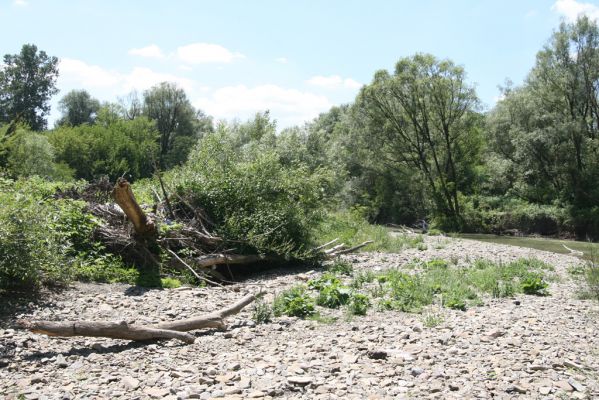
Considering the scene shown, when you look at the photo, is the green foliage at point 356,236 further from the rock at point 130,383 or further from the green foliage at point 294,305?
the rock at point 130,383

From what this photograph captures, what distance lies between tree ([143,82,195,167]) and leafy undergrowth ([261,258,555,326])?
214ft

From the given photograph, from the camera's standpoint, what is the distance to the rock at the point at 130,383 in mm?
5820

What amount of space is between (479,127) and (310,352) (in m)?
40.9

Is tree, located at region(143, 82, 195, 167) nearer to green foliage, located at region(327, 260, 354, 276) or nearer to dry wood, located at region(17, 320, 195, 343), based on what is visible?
green foliage, located at region(327, 260, 354, 276)

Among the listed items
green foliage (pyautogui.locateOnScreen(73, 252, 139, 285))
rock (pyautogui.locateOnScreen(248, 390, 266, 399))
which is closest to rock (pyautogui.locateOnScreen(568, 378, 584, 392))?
rock (pyautogui.locateOnScreen(248, 390, 266, 399))

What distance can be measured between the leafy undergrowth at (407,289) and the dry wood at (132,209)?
3.75 metres

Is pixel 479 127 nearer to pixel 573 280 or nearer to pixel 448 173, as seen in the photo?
pixel 448 173

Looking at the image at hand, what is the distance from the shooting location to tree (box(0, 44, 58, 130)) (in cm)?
6394

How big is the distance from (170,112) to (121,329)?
241ft

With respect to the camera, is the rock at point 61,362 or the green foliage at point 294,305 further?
the green foliage at point 294,305

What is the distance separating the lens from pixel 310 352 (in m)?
7.13

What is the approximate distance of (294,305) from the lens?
9445 millimetres

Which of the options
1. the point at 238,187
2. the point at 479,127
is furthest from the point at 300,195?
the point at 479,127

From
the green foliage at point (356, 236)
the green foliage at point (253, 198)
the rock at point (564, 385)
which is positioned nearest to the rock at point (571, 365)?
the rock at point (564, 385)
